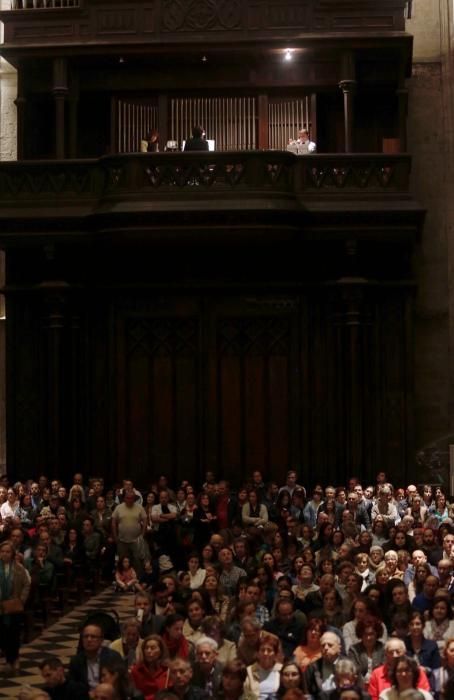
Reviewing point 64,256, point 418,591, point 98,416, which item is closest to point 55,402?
point 98,416

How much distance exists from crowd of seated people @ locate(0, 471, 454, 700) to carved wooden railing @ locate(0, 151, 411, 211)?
441 centimetres

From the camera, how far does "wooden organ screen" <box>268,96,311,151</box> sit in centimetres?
2323

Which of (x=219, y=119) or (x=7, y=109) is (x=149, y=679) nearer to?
(x=219, y=119)

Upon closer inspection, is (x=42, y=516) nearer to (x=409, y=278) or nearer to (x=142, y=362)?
(x=142, y=362)

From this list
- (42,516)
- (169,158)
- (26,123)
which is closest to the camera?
(42,516)

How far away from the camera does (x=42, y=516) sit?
59.5ft

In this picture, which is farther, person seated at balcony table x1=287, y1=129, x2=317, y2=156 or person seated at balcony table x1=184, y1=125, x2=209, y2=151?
person seated at balcony table x1=287, y1=129, x2=317, y2=156

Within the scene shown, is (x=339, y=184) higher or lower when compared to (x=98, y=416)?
higher

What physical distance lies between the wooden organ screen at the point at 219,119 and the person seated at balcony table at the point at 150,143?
46cm

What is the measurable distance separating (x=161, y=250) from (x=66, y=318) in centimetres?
192

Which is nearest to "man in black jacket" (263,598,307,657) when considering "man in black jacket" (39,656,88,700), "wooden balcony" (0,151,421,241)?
"man in black jacket" (39,656,88,700)

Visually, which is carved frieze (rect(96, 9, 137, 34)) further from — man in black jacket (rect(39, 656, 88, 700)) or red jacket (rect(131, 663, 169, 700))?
man in black jacket (rect(39, 656, 88, 700))

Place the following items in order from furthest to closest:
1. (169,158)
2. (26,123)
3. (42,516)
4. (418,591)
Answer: (26,123), (169,158), (42,516), (418,591)

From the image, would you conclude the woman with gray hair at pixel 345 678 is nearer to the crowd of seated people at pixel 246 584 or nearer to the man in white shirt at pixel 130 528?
the crowd of seated people at pixel 246 584
